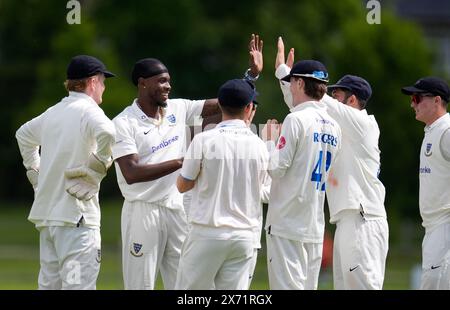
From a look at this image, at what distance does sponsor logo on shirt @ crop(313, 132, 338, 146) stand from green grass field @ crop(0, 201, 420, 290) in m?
12.9

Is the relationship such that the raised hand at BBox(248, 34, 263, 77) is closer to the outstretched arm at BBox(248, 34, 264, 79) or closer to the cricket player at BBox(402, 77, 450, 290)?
the outstretched arm at BBox(248, 34, 264, 79)

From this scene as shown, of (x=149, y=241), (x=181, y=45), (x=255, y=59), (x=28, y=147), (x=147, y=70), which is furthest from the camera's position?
(x=181, y=45)

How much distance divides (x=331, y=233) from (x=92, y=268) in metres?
29.1

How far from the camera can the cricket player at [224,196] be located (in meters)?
10.1

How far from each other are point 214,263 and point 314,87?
81.1 inches

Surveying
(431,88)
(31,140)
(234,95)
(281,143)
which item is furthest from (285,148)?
(31,140)

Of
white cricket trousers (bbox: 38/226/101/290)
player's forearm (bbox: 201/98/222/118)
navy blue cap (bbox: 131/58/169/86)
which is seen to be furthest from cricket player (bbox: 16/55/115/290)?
player's forearm (bbox: 201/98/222/118)

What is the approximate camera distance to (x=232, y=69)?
2144 inches

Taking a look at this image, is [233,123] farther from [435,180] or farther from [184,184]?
[435,180]

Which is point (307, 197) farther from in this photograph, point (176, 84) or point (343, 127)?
point (176, 84)

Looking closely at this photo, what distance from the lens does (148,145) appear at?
1137 cm

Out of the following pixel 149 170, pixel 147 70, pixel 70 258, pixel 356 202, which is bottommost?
pixel 70 258

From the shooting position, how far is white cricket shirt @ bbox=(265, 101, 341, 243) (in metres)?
10.8

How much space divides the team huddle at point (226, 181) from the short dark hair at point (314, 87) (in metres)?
0.01
